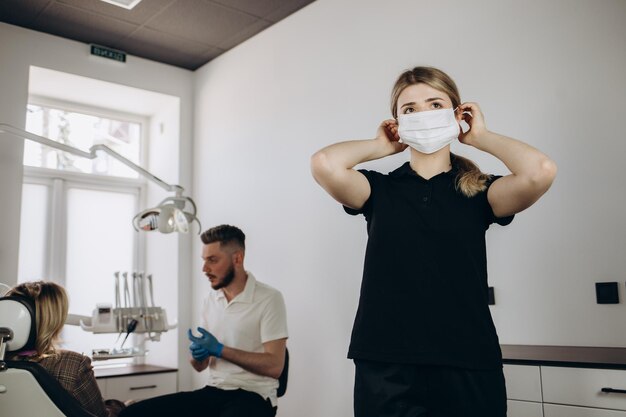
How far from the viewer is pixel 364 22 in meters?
3.00

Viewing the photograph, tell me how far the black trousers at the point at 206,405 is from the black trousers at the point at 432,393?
1.30m

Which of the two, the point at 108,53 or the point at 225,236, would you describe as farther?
the point at 108,53

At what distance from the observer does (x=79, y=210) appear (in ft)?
13.2

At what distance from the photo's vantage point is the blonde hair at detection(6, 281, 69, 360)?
1.76 m

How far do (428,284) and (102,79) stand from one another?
3.23m

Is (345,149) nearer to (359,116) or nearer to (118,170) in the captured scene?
(359,116)

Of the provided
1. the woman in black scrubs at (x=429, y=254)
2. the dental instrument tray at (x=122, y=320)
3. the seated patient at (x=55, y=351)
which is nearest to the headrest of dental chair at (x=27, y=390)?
the seated patient at (x=55, y=351)

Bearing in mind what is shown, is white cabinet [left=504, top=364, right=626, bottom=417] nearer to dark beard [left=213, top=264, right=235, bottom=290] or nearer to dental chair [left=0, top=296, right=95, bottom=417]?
dental chair [left=0, top=296, right=95, bottom=417]

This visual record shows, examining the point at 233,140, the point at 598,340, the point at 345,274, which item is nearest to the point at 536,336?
the point at 598,340

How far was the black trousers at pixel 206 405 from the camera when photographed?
2340mm

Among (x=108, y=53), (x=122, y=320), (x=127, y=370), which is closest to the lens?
(x=122, y=320)

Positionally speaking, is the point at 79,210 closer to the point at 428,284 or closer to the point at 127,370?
the point at 127,370

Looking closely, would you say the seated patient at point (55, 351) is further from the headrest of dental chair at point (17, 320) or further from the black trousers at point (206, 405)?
the black trousers at point (206, 405)

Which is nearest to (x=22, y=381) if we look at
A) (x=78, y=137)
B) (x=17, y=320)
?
(x=17, y=320)
